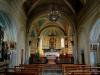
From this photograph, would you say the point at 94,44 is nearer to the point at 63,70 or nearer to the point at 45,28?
the point at 63,70

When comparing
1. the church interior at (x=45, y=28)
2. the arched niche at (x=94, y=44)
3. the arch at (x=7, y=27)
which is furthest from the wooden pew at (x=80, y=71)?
the arch at (x=7, y=27)

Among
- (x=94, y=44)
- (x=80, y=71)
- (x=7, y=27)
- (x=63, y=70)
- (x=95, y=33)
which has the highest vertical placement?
(x=7, y=27)

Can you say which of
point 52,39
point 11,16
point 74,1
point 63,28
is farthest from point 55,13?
point 52,39

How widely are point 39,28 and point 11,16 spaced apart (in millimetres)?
15993

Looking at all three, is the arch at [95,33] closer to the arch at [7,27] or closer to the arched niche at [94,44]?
the arched niche at [94,44]

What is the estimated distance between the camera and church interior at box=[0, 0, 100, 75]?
11.4 metres

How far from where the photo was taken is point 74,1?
17031mm


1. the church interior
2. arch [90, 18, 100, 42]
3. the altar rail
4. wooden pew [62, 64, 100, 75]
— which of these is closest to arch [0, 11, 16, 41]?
the church interior

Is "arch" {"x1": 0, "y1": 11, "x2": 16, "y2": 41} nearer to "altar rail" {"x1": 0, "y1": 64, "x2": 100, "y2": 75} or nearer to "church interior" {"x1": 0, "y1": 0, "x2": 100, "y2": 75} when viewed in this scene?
"church interior" {"x1": 0, "y1": 0, "x2": 100, "y2": 75}

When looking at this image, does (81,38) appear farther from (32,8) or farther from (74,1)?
(32,8)

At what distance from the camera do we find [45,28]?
28.9 meters

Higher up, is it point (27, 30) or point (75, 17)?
point (75, 17)

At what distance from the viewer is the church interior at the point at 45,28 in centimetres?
1138

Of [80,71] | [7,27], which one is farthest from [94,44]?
[7,27]
